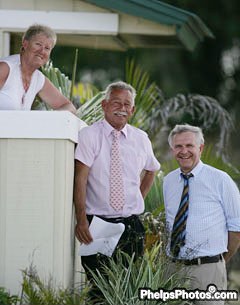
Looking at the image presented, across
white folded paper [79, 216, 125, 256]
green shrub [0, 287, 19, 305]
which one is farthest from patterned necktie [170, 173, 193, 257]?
green shrub [0, 287, 19, 305]

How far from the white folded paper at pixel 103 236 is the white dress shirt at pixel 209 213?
1.40 ft

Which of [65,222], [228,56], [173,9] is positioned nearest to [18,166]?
[65,222]

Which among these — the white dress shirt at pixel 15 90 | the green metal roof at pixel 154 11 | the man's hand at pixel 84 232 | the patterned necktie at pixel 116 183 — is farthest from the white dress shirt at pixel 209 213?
the green metal roof at pixel 154 11

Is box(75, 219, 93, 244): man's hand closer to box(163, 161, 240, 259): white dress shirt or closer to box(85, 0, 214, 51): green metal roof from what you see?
box(163, 161, 240, 259): white dress shirt

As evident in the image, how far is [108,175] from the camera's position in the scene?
671 cm

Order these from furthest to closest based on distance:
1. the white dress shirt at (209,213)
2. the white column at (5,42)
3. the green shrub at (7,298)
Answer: the white column at (5,42) → the white dress shirt at (209,213) → the green shrub at (7,298)

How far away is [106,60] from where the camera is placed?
21953mm

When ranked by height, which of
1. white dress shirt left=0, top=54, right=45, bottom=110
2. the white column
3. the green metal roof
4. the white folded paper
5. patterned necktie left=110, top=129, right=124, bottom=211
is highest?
the green metal roof

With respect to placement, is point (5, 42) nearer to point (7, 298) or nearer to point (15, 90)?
point (15, 90)

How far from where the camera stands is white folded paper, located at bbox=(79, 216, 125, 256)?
6594 mm

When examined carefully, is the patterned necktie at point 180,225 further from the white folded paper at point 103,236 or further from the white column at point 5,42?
the white column at point 5,42

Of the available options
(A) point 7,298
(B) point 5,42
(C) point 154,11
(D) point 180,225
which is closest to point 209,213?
(D) point 180,225

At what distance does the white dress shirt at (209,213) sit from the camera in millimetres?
6699

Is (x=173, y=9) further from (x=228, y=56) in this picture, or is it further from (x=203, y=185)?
(x=228, y=56)
